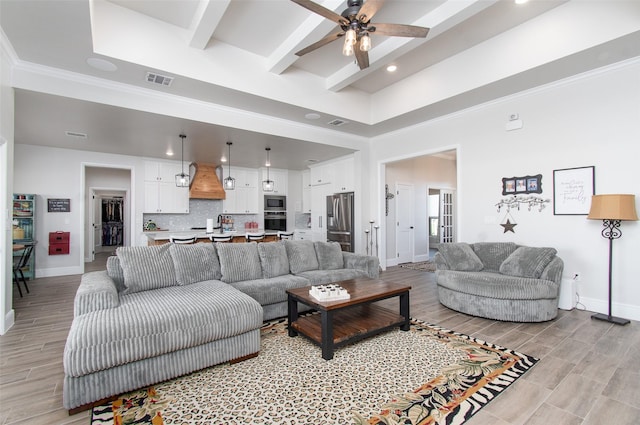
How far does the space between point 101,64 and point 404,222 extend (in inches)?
261

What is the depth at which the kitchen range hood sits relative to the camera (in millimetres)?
7631

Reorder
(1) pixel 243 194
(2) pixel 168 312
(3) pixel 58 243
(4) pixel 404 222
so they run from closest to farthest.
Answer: (2) pixel 168 312 → (3) pixel 58 243 → (4) pixel 404 222 → (1) pixel 243 194

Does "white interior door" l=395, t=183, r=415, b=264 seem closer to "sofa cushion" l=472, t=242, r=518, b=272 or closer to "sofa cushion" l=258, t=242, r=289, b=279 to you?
"sofa cushion" l=472, t=242, r=518, b=272

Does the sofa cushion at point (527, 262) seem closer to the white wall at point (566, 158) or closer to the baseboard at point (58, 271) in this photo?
the white wall at point (566, 158)

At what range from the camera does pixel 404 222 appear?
25.2ft

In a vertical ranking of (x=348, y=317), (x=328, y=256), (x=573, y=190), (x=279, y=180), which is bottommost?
(x=348, y=317)

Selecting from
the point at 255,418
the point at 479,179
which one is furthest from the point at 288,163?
the point at 255,418

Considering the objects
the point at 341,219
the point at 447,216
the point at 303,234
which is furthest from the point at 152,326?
the point at 447,216

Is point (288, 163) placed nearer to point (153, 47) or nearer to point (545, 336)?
point (153, 47)

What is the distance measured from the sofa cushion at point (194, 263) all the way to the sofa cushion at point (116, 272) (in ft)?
1.66

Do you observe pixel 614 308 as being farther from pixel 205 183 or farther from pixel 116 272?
pixel 205 183

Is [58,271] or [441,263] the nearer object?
[441,263]

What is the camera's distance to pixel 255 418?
183cm

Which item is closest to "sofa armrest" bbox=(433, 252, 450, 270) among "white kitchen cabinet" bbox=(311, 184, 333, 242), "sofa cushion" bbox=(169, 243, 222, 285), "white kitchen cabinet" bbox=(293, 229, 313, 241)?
"sofa cushion" bbox=(169, 243, 222, 285)
